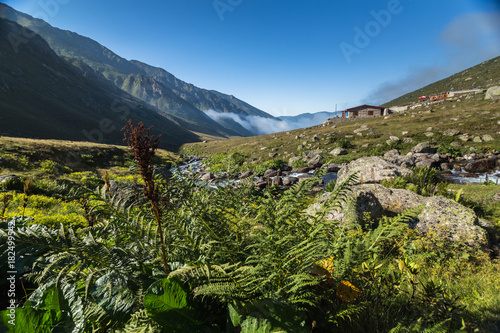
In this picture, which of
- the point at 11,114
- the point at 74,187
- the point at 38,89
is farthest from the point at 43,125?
the point at 74,187

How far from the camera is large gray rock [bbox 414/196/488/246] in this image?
4.34 metres

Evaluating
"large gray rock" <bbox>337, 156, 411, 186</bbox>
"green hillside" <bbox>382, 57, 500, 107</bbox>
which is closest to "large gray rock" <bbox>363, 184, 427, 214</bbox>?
"large gray rock" <bbox>337, 156, 411, 186</bbox>

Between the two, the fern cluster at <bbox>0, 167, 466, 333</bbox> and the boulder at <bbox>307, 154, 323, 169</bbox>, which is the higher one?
the fern cluster at <bbox>0, 167, 466, 333</bbox>

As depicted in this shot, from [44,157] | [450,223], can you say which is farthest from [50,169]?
[450,223]

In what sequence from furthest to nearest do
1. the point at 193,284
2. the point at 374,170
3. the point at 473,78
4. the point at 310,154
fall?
the point at 473,78 < the point at 310,154 < the point at 374,170 < the point at 193,284

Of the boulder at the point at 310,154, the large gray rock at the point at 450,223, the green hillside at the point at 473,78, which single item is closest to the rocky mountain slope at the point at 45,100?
the boulder at the point at 310,154

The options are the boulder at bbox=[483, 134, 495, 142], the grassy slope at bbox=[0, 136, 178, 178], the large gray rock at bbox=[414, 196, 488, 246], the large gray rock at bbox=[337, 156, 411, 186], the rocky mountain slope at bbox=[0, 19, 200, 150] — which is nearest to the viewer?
the large gray rock at bbox=[414, 196, 488, 246]

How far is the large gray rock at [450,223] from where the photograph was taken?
4.34 metres

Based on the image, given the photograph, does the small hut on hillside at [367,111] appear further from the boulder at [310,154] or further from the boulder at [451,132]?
the boulder at [310,154]

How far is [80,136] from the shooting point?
6912cm

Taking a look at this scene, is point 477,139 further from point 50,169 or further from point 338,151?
point 50,169

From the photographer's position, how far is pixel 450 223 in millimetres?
4691

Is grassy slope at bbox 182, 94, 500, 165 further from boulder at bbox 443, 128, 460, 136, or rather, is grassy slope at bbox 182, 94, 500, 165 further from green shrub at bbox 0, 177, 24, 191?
green shrub at bbox 0, 177, 24, 191

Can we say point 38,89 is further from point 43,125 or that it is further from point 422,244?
point 422,244
